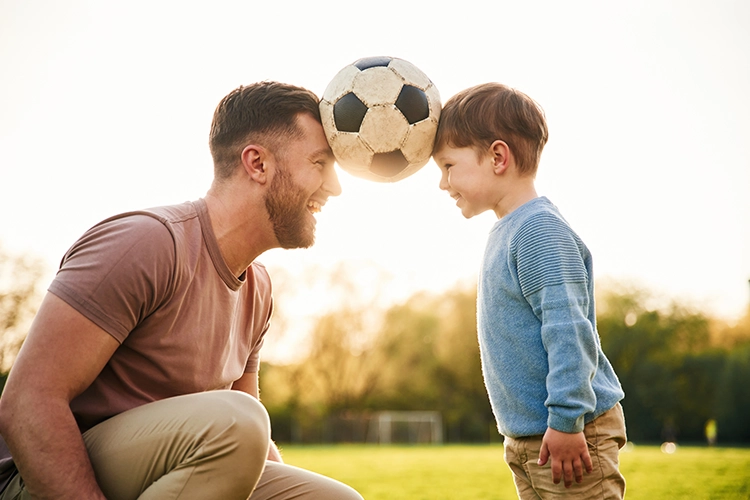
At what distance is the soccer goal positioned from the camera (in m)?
35.0

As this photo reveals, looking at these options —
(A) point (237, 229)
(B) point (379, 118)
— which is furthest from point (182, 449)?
(B) point (379, 118)

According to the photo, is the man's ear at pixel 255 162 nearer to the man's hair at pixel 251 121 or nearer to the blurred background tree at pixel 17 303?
the man's hair at pixel 251 121

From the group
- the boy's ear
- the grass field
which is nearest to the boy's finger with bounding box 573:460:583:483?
the boy's ear

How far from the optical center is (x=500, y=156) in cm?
299

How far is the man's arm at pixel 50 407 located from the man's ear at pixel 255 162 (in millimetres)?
1018

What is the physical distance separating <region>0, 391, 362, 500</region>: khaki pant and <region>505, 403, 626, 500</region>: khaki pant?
1118 millimetres

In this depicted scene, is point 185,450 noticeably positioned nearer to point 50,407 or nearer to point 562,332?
point 50,407

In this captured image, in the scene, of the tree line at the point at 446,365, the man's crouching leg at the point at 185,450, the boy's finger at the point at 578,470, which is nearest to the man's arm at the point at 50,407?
the man's crouching leg at the point at 185,450

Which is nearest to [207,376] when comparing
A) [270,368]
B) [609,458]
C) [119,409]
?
[119,409]

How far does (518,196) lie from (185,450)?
5.90 ft

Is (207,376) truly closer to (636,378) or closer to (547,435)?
(547,435)

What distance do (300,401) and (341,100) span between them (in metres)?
34.5

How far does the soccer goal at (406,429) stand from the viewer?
115 ft

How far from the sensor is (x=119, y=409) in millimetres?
2295
